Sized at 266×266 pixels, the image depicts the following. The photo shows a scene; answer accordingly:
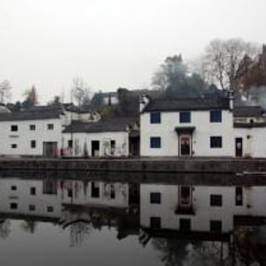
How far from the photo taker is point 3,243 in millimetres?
12422

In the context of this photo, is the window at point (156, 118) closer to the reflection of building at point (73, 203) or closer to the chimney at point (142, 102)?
the chimney at point (142, 102)

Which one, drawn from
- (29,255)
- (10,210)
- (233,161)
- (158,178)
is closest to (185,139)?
(233,161)

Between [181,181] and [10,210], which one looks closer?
[10,210]

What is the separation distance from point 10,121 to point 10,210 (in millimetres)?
32817

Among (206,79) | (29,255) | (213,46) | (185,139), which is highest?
(213,46)

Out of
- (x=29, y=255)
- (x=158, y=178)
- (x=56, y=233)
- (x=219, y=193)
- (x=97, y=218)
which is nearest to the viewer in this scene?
(x=29, y=255)

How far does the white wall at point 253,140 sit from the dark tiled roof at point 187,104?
8.85 ft

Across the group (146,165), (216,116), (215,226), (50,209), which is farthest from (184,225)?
(216,116)

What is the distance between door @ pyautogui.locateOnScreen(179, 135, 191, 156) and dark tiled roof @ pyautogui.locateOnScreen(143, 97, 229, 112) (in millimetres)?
2699

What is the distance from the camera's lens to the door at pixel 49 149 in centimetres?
4756

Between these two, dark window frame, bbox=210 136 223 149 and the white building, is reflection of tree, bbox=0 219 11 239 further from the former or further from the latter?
the white building

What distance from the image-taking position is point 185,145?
135 ft

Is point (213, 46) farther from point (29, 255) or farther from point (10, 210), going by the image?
point (29, 255)

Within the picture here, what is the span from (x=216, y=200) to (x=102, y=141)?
25.0 metres
